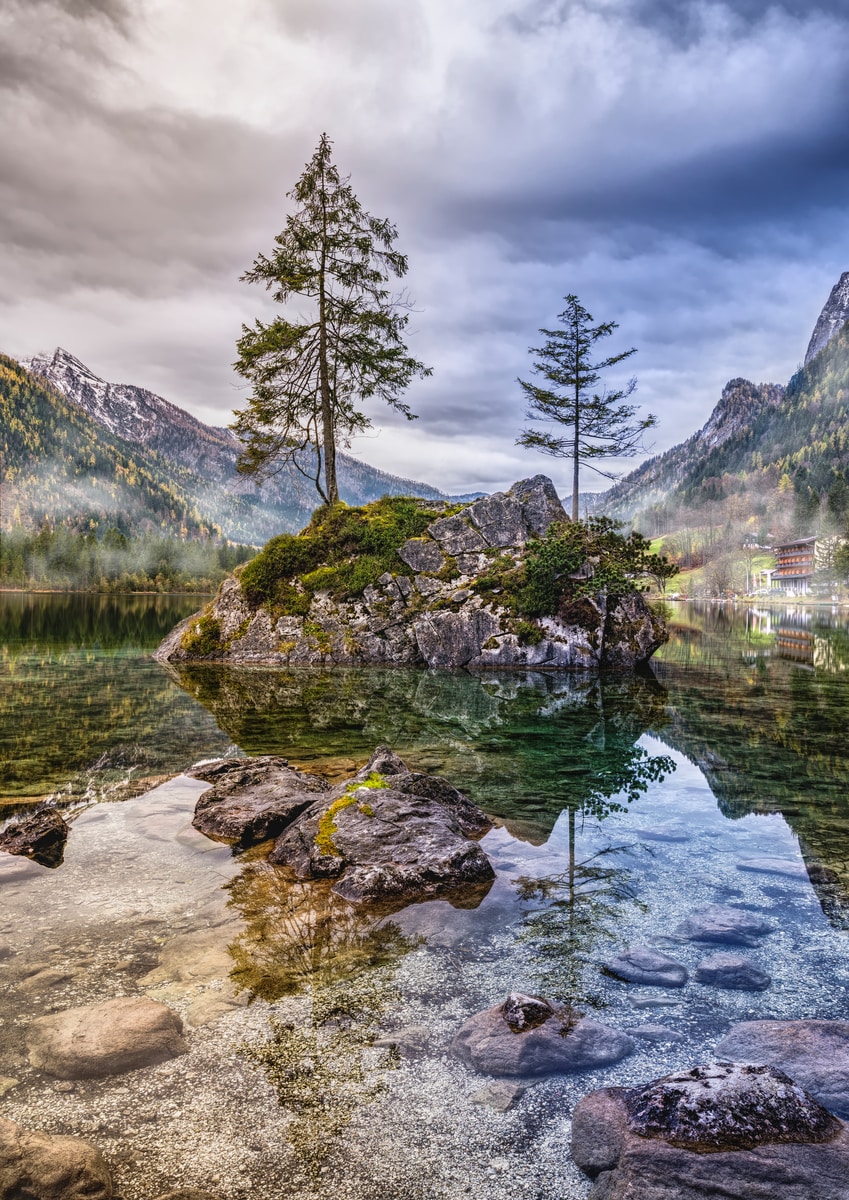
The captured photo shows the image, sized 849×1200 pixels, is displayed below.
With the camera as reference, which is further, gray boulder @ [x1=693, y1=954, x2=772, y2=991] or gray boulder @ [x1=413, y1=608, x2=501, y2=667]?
gray boulder @ [x1=413, y1=608, x2=501, y2=667]

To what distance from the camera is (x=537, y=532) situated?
3017 cm

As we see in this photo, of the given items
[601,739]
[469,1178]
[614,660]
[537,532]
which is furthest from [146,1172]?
[537,532]

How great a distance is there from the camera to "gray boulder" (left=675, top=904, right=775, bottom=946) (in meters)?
5.74

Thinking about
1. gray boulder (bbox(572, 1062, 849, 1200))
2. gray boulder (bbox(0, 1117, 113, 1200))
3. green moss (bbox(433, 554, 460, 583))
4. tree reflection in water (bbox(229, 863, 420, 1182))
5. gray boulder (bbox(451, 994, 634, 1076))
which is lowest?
tree reflection in water (bbox(229, 863, 420, 1182))

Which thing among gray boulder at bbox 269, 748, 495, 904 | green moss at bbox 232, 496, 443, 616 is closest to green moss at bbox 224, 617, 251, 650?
green moss at bbox 232, 496, 443, 616

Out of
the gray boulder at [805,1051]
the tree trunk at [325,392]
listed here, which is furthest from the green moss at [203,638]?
the gray boulder at [805,1051]

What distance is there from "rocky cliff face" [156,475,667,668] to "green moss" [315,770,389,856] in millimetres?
17884

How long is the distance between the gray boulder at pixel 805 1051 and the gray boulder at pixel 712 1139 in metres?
0.45

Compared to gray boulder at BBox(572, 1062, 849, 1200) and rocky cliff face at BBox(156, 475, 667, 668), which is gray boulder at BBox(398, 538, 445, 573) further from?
gray boulder at BBox(572, 1062, 849, 1200)

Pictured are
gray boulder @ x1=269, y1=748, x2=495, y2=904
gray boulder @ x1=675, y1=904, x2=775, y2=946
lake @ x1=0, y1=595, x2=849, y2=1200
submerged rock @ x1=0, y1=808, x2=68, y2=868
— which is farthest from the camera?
submerged rock @ x1=0, y1=808, x2=68, y2=868

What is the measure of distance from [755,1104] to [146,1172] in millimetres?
3078

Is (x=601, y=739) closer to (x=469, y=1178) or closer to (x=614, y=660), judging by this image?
(x=469, y=1178)

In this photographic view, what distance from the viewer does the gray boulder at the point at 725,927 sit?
18.8 ft

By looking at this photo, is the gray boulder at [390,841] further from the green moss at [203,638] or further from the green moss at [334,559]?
the green moss at [203,638]
